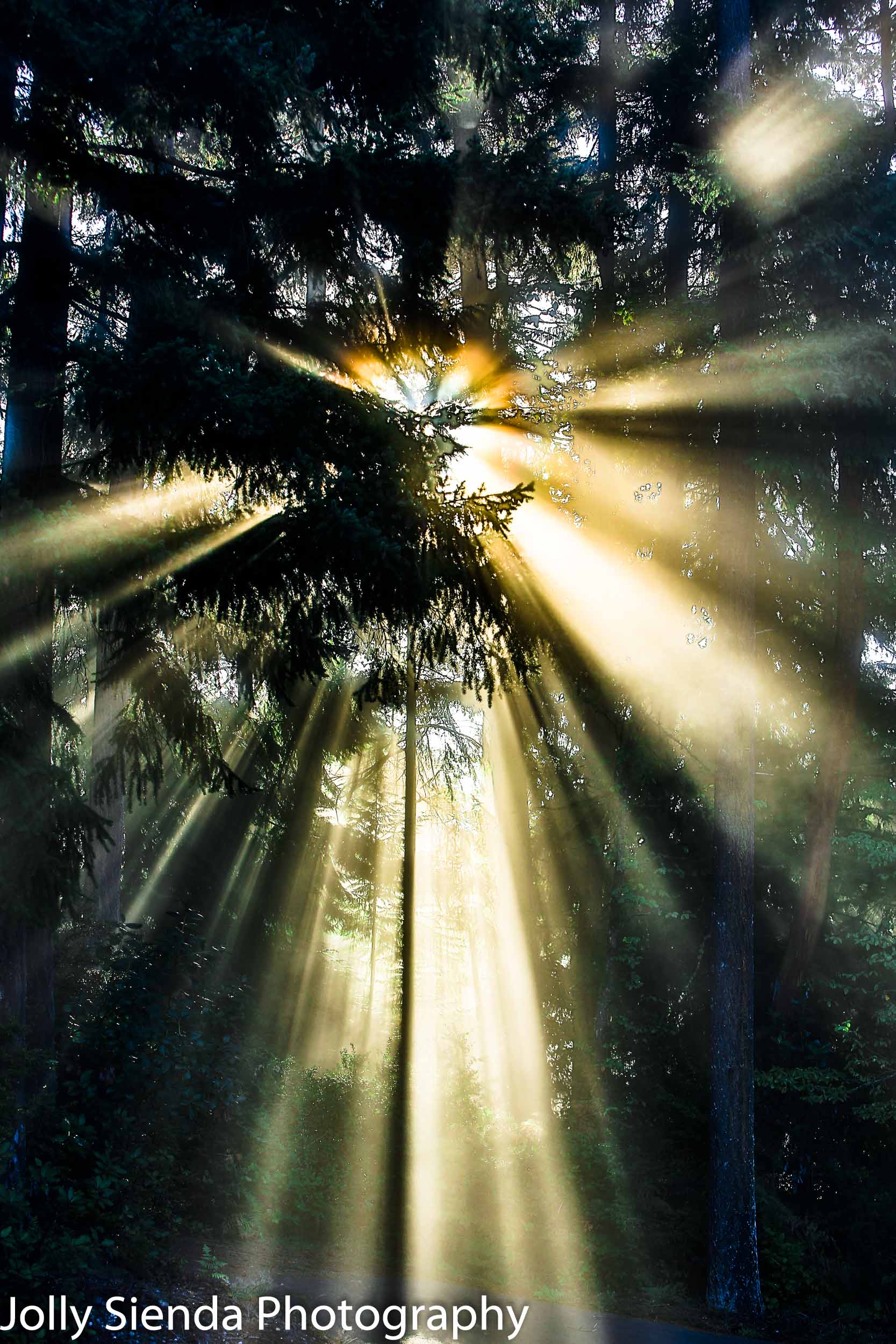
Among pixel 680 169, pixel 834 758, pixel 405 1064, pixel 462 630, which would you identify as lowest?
pixel 405 1064

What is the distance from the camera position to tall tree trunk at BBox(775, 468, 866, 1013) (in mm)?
15133

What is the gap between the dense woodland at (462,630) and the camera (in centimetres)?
780

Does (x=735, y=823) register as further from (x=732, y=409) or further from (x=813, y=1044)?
(x=732, y=409)

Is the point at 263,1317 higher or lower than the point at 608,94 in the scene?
lower

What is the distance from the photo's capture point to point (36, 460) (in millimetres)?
8883

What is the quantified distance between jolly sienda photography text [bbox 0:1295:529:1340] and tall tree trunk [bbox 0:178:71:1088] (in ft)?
6.48

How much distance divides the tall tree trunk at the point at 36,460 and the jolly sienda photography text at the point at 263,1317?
1976 mm

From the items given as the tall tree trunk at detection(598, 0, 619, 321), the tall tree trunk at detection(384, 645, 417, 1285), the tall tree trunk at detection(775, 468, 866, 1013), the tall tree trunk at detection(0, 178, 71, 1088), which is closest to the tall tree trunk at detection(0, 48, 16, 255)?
the tall tree trunk at detection(0, 178, 71, 1088)

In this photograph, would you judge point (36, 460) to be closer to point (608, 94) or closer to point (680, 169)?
point (680, 169)

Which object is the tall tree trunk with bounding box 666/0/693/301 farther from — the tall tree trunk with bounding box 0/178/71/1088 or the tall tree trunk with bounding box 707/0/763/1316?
the tall tree trunk with bounding box 0/178/71/1088

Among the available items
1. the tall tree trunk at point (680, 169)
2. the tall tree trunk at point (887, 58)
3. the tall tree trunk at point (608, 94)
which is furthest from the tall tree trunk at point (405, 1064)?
the tall tree trunk at point (887, 58)

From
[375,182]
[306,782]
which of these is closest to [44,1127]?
[375,182]

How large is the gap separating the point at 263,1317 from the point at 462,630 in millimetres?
→ 5294

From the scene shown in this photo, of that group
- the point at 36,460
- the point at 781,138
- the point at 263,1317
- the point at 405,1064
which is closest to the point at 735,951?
the point at 405,1064
